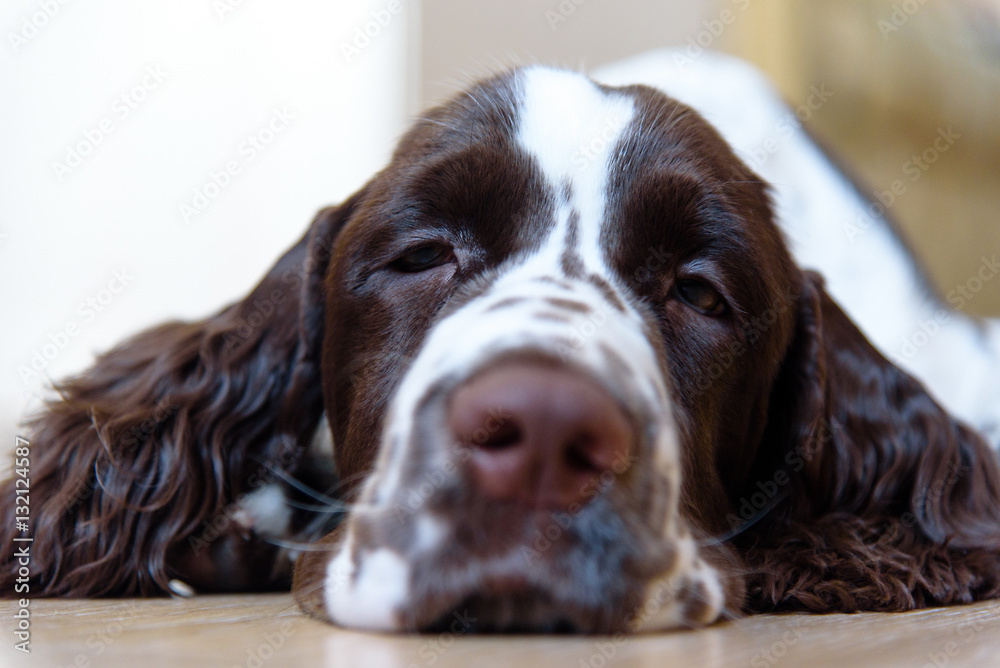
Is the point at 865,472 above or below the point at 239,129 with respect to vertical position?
below

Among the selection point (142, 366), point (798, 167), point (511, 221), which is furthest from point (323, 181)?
point (511, 221)

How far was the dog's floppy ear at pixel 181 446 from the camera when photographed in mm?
1748

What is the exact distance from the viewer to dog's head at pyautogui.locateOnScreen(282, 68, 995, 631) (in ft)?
3.56

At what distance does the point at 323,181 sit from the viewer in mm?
5434

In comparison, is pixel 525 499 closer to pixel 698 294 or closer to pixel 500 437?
pixel 500 437

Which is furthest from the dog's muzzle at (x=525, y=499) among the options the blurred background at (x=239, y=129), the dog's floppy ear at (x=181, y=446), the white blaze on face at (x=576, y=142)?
the blurred background at (x=239, y=129)

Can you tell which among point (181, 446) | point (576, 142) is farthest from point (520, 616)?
point (181, 446)

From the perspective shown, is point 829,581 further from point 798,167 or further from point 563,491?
point 798,167

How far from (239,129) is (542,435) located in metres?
4.16

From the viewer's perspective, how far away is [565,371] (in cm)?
109

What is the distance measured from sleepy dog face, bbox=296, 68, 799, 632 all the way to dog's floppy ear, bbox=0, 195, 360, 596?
201mm

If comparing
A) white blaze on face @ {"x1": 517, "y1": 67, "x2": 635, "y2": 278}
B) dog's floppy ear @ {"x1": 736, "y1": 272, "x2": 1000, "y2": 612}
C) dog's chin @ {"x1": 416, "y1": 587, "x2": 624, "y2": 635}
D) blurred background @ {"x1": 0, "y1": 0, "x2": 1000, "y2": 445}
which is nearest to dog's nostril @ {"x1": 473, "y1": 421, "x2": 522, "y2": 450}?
dog's chin @ {"x1": 416, "y1": 587, "x2": 624, "y2": 635}

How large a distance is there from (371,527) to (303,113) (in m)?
4.42

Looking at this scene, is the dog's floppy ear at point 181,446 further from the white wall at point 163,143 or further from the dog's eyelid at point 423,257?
the white wall at point 163,143
